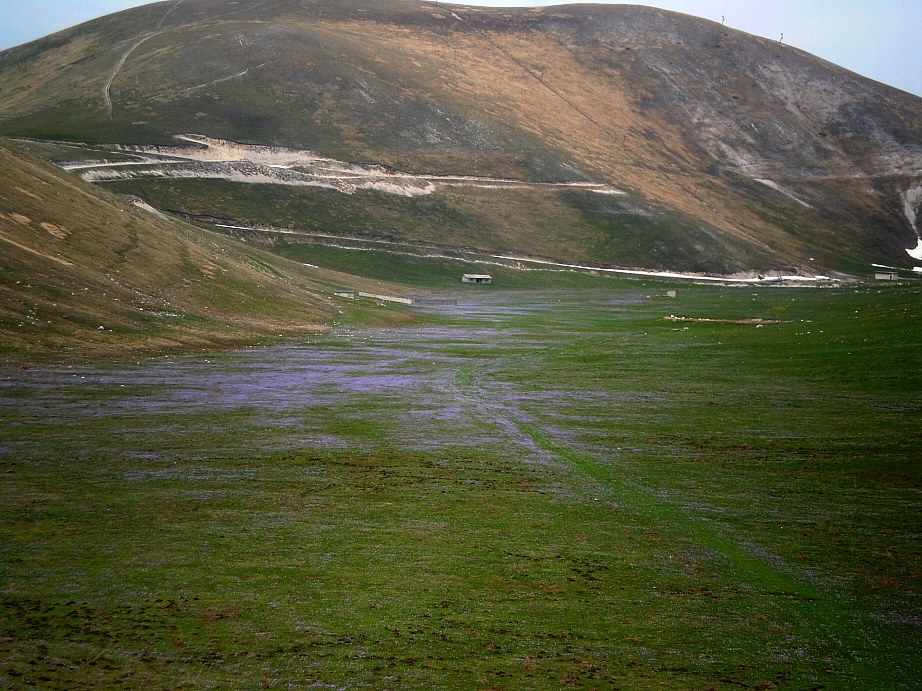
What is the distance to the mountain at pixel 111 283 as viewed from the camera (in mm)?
41812

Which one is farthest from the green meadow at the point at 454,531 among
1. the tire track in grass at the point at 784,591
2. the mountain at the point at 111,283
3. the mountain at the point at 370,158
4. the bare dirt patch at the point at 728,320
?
the mountain at the point at 370,158

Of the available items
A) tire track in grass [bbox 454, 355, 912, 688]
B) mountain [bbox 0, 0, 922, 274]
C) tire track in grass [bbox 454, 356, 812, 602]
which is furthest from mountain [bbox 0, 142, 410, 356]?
mountain [bbox 0, 0, 922, 274]

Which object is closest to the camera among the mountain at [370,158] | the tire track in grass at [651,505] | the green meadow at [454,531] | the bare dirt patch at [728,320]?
the green meadow at [454,531]

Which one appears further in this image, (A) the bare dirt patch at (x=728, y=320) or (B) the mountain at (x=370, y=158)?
(B) the mountain at (x=370, y=158)

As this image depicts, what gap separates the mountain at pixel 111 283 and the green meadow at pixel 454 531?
5210mm

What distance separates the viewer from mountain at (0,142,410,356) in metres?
41.8

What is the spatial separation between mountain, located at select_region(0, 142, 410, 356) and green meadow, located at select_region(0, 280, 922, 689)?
205 inches

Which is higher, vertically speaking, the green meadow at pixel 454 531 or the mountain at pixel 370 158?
the mountain at pixel 370 158

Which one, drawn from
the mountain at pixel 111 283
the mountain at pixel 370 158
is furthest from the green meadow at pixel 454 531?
the mountain at pixel 370 158

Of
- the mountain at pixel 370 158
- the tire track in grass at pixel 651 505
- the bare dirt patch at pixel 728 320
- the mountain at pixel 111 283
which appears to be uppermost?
the mountain at pixel 370 158

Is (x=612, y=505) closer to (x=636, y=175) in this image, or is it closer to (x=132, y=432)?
(x=132, y=432)

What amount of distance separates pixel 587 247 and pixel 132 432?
128 m

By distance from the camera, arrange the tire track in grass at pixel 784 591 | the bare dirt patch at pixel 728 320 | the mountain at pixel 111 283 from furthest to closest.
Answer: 1. the bare dirt patch at pixel 728 320
2. the mountain at pixel 111 283
3. the tire track in grass at pixel 784 591

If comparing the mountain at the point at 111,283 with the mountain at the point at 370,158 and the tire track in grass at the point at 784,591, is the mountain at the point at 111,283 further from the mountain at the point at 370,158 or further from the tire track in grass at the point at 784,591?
the mountain at the point at 370,158
